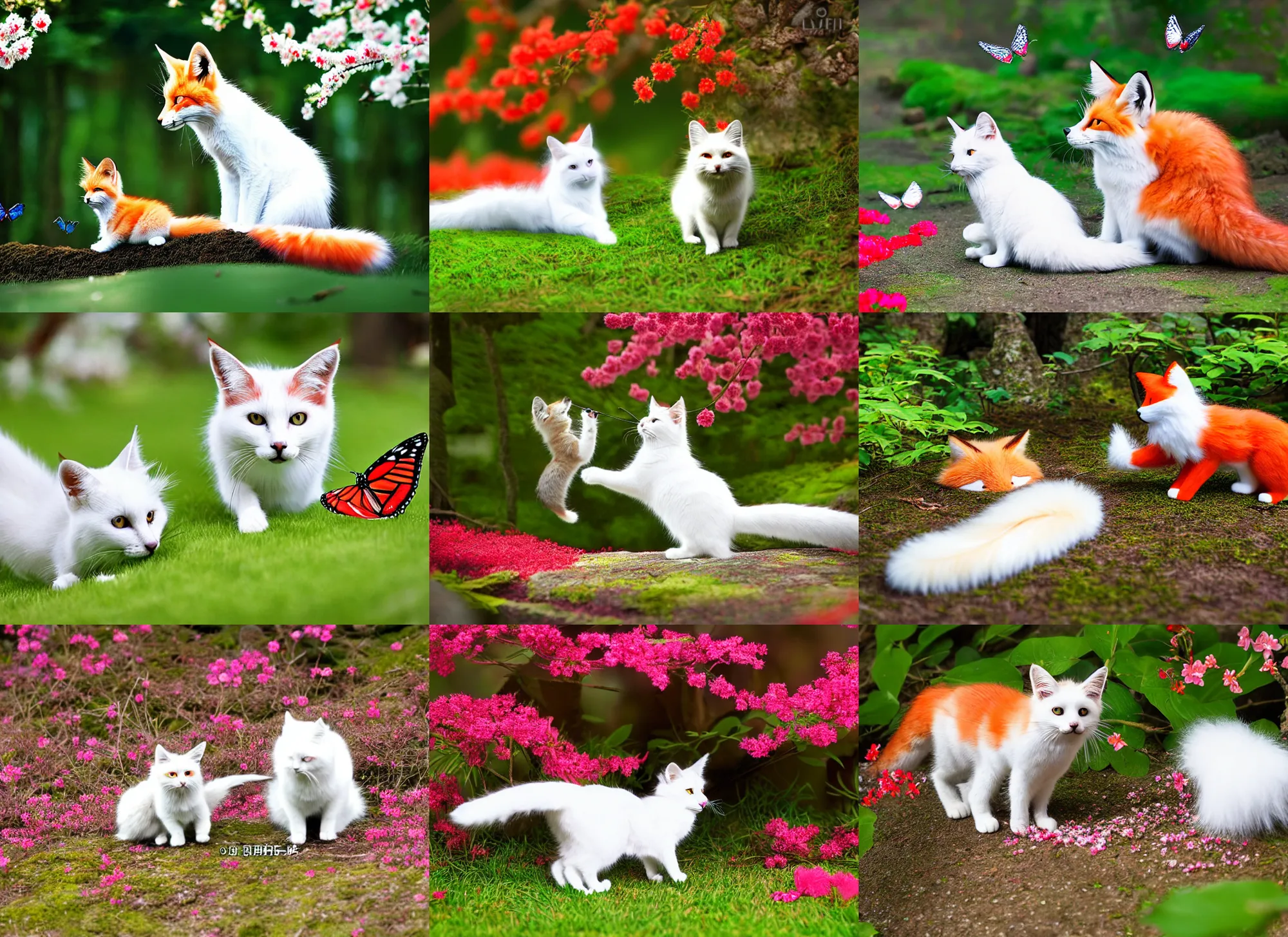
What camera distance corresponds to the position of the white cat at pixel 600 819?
9.87ft

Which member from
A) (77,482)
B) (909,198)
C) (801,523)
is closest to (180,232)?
(77,482)

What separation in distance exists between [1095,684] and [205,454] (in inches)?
112

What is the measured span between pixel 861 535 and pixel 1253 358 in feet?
4.44

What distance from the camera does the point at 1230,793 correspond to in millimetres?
2863

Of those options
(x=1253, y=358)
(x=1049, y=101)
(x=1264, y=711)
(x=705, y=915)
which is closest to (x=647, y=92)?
(x=1049, y=101)

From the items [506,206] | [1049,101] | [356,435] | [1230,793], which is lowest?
→ [1230,793]

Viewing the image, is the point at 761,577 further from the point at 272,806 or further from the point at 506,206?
the point at 272,806

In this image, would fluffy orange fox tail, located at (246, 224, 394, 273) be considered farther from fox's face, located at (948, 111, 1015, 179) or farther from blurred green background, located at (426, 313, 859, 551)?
fox's face, located at (948, 111, 1015, 179)

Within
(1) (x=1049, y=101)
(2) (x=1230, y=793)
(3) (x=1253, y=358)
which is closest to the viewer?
(2) (x=1230, y=793)

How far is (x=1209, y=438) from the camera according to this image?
3082 millimetres

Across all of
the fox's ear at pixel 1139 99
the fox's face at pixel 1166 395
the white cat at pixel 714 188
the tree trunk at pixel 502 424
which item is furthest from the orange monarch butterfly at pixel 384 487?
the fox's ear at pixel 1139 99

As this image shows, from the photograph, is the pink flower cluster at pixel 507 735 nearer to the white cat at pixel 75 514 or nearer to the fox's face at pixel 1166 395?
the white cat at pixel 75 514

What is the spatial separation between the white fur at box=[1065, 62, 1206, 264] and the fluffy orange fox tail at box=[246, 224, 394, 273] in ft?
7.63

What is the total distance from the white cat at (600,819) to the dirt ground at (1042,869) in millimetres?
635
